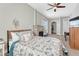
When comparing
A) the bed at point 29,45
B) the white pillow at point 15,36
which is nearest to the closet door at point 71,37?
the bed at point 29,45

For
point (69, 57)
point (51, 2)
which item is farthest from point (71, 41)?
point (51, 2)

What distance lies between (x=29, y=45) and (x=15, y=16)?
0.40m

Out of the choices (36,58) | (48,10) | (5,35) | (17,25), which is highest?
(48,10)

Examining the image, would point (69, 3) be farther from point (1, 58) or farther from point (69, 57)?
point (1, 58)

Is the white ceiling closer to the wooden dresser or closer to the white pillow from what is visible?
the wooden dresser

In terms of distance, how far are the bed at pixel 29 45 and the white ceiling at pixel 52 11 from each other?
292 millimetres

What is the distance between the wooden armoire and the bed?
154 mm

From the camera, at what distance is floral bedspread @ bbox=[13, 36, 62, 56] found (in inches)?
76.9

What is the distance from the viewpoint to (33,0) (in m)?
1.96

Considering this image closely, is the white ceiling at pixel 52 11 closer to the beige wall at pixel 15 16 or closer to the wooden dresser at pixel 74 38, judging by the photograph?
the beige wall at pixel 15 16

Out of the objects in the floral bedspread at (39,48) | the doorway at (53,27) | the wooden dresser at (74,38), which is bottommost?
the floral bedspread at (39,48)

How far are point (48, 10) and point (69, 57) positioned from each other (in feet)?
2.10

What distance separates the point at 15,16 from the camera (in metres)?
1.99

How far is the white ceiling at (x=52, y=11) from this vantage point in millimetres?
1966
